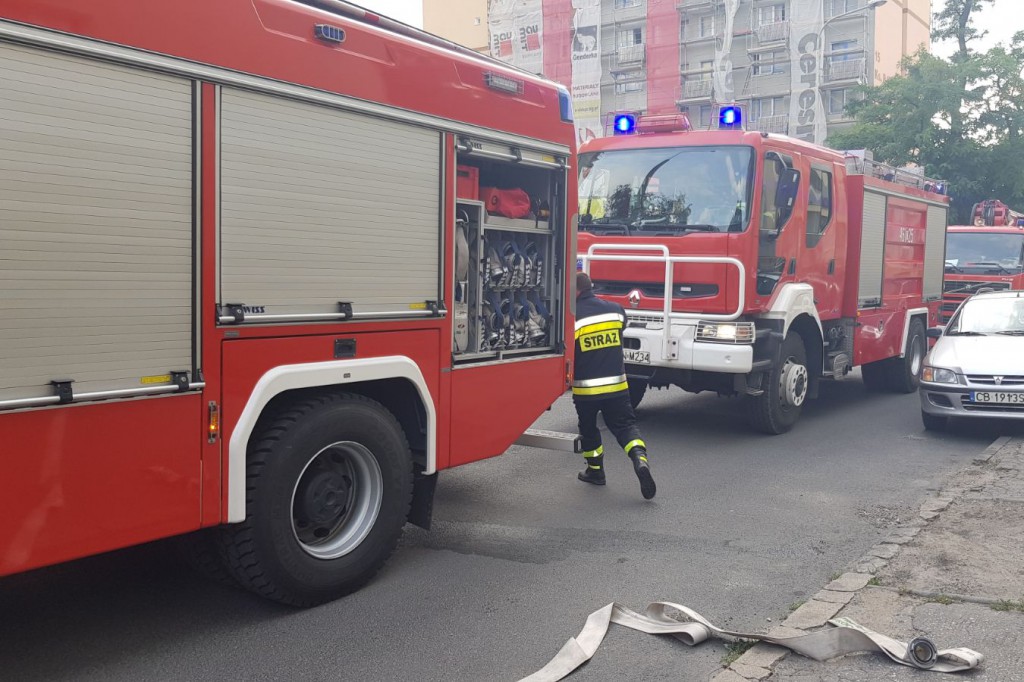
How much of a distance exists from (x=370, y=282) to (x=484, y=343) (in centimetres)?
116

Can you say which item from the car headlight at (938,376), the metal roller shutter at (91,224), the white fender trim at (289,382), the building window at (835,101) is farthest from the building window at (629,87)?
the metal roller shutter at (91,224)

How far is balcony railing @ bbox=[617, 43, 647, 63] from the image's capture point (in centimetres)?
5462

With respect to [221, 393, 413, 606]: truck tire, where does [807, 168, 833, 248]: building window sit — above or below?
above

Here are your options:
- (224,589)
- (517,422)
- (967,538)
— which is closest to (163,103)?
(224,589)

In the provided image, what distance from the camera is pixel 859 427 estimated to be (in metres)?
10.4

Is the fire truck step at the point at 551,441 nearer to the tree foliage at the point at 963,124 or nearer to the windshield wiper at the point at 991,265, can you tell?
the windshield wiper at the point at 991,265

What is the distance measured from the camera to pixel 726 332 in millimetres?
8875

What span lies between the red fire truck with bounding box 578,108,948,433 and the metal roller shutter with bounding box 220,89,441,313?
4216 mm

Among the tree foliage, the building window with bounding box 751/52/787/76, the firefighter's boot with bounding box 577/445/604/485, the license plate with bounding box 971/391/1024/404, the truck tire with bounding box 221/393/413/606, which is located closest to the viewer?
the truck tire with bounding box 221/393/413/606

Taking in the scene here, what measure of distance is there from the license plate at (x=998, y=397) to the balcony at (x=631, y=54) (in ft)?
158

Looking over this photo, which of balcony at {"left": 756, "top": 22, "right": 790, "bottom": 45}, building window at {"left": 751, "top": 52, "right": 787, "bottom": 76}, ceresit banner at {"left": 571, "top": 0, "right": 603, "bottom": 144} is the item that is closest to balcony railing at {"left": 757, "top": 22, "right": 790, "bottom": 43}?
balcony at {"left": 756, "top": 22, "right": 790, "bottom": 45}

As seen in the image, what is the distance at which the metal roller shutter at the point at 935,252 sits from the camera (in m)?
13.4

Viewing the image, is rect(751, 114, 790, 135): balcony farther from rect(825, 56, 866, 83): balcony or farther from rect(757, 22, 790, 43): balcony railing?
rect(757, 22, 790, 43): balcony railing

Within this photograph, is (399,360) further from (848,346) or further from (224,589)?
(848,346)
